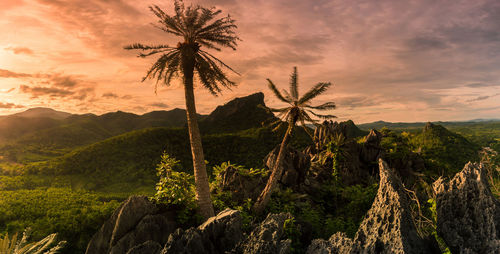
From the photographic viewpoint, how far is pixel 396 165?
69.1 feet

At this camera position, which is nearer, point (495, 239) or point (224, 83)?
point (495, 239)

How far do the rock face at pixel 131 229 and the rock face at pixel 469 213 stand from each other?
8361 mm

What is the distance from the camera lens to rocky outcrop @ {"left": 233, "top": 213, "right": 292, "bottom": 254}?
167 inches

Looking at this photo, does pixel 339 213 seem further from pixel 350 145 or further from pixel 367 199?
pixel 350 145

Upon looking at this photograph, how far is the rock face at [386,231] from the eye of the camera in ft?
12.5

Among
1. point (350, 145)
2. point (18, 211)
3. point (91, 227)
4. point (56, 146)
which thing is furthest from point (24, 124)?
point (350, 145)

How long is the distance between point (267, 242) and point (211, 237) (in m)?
1.90

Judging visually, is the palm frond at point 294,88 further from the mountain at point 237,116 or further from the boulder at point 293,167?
the mountain at point 237,116

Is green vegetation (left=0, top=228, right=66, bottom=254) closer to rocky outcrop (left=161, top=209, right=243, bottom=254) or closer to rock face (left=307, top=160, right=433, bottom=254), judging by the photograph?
rocky outcrop (left=161, top=209, right=243, bottom=254)

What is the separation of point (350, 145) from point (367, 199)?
6.08m

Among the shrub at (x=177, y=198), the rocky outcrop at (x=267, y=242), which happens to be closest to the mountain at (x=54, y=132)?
the shrub at (x=177, y=198)

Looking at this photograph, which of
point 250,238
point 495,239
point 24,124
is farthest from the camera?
point 24,124

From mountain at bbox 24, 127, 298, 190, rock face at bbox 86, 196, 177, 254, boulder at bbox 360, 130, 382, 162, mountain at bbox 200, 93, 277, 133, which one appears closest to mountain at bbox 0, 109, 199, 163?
mountain at bbox 24, 127, 298, 190

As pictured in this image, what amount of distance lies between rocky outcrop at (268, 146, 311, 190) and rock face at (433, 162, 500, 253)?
427 inches
